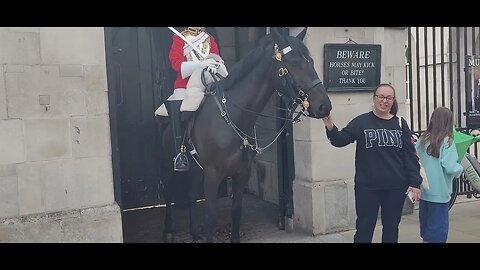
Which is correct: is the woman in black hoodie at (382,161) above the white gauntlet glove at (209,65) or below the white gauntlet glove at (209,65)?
below

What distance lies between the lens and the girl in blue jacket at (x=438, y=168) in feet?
13.8

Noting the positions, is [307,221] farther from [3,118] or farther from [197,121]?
[3,118]

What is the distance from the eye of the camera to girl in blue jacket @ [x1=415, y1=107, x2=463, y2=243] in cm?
421

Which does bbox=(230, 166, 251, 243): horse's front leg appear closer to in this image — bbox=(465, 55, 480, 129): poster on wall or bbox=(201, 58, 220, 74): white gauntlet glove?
bbox=(201, 58, 220, 74): white gauntlet glove

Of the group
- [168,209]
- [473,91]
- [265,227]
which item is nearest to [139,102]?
[168,209]

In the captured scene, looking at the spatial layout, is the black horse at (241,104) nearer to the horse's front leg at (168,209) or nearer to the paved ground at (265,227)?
the paved ground at (265,227)

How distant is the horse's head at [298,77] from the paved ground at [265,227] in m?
1.99

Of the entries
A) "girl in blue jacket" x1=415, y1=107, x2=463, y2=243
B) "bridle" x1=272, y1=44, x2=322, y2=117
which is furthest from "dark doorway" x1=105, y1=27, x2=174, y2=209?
"girl in blue jacket" x1=415, y1=107, x2=463, y2=243

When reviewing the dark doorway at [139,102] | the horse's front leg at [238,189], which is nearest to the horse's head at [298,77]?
the horse's front leg at [238,189]

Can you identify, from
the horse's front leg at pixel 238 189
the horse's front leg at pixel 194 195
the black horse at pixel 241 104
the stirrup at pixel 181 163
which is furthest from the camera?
the horse's front leg at pixel 194 195

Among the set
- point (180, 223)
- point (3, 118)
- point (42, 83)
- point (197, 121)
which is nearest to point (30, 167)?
point (3, 118)

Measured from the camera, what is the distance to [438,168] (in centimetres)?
423

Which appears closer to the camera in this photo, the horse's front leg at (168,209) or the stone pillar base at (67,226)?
the stone pillar base at (67,226)

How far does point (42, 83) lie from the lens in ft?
14.1
